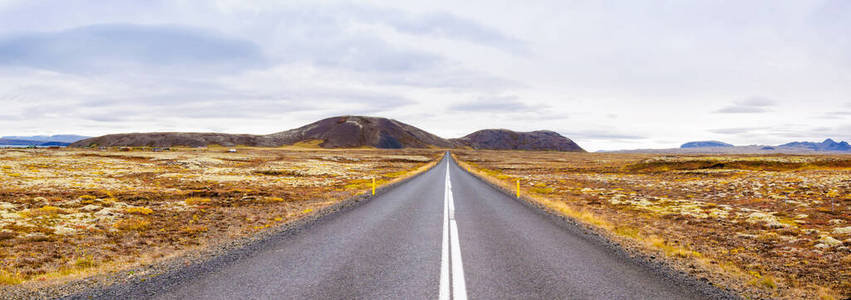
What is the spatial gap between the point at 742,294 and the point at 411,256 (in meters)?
6.24

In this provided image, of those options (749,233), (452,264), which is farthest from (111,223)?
(749,233)

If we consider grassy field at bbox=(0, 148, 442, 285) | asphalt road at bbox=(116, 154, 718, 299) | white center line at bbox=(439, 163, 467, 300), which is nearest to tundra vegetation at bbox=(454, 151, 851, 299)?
asphalt road at bbox=(116, 154, 718, 299)

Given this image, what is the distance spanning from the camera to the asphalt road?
249 inches

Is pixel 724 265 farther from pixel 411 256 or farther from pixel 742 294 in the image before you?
pixel 411 256

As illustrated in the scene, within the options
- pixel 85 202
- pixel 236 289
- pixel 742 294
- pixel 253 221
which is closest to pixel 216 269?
pixel 236 289

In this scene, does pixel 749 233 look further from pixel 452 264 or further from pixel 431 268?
pixel 431 268

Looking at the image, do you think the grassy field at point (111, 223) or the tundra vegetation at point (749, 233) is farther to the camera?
the grassy field at point (111, 223)

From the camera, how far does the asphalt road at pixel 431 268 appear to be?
6.33m

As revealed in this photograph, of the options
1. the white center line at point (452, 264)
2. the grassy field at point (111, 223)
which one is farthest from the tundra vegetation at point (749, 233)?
the grassy field at point (111, 223)

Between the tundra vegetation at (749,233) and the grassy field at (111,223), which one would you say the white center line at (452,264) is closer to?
the tundra vegetation at (749,233)

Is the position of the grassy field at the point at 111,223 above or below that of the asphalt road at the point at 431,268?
below

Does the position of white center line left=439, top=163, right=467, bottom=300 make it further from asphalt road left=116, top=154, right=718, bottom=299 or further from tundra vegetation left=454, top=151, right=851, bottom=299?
tundra vegetation left=454, top=151, right=851, bottom=299

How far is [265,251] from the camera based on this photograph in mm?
9117

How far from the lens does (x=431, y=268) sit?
774 cm
